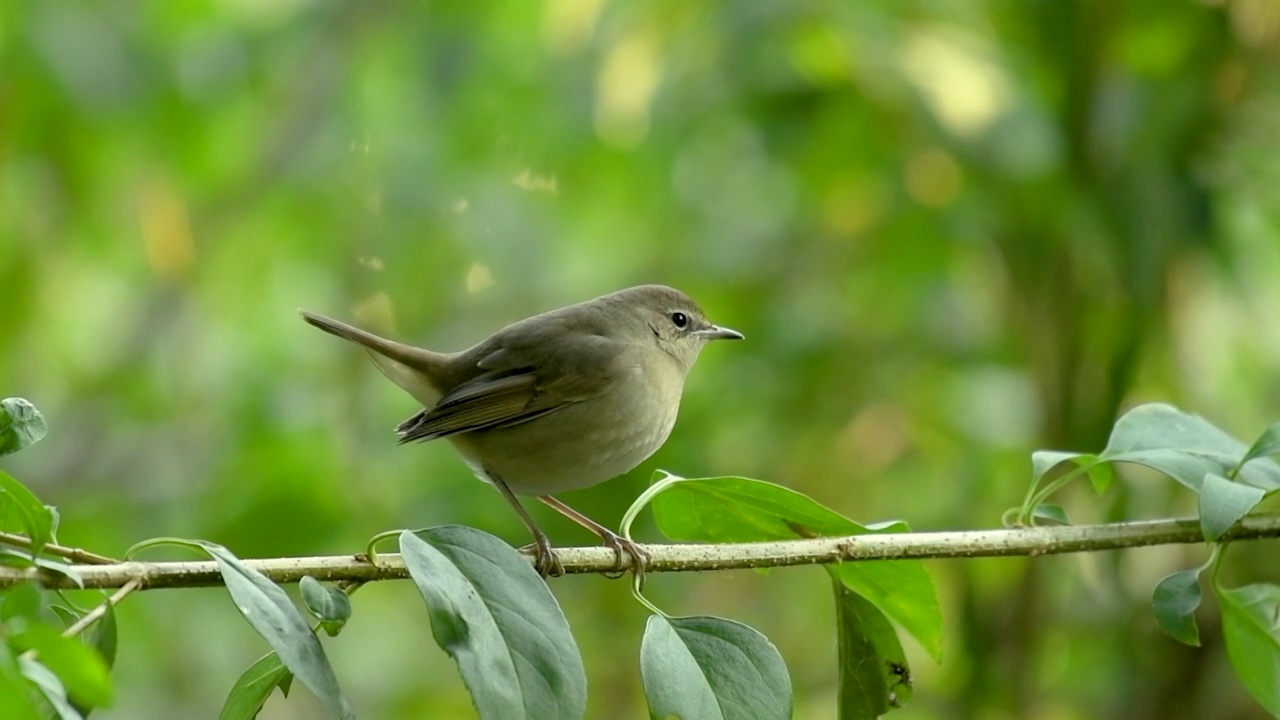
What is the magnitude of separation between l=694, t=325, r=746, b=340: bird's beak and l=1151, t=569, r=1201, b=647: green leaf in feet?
7.94

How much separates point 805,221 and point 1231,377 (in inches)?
74.2

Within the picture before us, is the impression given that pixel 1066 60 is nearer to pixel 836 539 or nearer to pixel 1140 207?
pixel 1140 207

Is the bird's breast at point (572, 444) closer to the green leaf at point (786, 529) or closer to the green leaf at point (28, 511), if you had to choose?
the green leaf at point (786, 529)

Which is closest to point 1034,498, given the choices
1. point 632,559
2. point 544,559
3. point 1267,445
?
point 1267,445

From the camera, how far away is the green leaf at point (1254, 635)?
2.19 meters

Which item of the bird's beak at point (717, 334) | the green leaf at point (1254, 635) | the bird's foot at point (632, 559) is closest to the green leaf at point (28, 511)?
the bird's foot at point (632, 559)

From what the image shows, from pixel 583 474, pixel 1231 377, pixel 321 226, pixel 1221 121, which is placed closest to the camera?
pixel 583 474

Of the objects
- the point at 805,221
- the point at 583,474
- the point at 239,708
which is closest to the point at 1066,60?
the point at 805,221

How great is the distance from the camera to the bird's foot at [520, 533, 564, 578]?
96.0 inches

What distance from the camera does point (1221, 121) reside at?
419 cm

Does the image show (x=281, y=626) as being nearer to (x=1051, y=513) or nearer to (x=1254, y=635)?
(x=1051, y=513)

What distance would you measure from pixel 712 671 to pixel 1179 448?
1.02m

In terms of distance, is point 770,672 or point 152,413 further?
point 152,413

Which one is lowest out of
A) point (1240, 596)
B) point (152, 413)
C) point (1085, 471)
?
point (152, 413)
